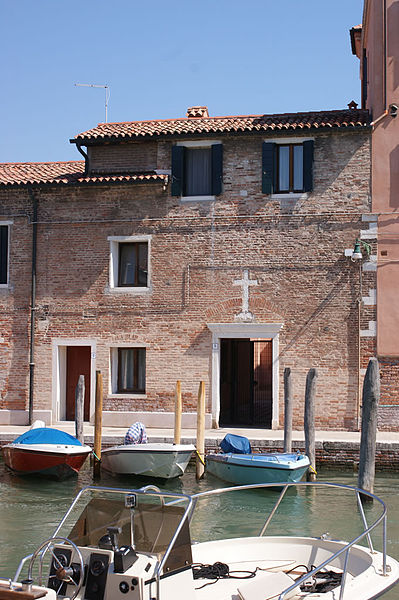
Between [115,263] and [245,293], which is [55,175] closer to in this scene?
[115,263]

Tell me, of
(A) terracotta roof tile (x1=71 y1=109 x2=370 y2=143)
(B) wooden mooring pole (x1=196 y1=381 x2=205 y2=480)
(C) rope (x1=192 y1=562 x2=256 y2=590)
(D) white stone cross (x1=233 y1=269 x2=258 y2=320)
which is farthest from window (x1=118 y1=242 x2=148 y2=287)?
(C) rope (x1=192 y1=562 x2=256 y2=590)

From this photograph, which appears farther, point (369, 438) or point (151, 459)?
point (151, 459)

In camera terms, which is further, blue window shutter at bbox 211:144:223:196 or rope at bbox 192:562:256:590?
blue window shutter at bbox 211:144:223:196

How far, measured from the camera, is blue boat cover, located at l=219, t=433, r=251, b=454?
544 inches

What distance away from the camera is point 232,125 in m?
17.5

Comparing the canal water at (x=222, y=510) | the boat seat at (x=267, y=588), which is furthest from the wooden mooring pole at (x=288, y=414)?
the boat seat at (x=267, y=588)

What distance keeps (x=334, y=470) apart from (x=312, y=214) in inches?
227

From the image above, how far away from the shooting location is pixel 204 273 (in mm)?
17531

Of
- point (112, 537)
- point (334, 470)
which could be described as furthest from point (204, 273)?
point (112, 537)

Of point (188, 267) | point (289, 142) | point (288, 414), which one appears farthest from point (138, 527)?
point (289, 142)

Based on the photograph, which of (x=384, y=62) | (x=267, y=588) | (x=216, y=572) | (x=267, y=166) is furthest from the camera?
(x=267, y=166)

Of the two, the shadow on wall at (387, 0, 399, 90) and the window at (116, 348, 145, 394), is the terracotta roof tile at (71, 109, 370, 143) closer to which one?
the shadow on wall at (387, 0, 399, 90)

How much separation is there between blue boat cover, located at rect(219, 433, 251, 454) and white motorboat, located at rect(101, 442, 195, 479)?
2.00ft

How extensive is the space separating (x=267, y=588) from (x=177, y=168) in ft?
42.0
